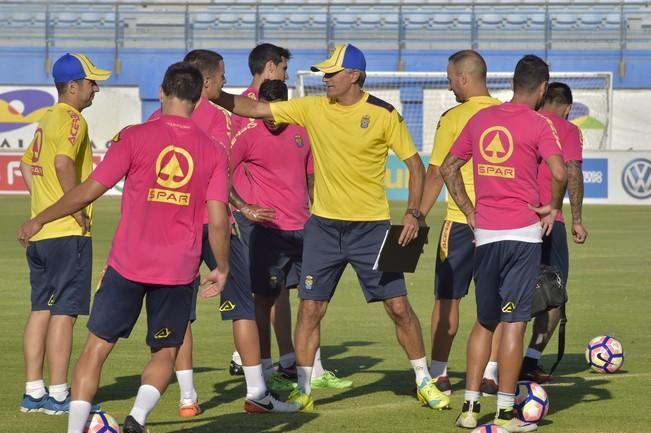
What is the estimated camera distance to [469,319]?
13570 mm

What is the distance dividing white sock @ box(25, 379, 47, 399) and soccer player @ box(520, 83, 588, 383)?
3.59 metres

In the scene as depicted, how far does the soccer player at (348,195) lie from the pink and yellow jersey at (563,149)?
1021 mm

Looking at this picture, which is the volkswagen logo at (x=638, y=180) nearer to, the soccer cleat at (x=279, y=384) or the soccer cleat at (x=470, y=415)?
the soccer cleat at (x=279, y=384)

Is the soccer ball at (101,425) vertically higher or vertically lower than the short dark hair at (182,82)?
lower

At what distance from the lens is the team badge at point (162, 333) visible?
6742 mm

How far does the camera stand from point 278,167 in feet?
31.6

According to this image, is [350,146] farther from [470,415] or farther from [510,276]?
[470,415]

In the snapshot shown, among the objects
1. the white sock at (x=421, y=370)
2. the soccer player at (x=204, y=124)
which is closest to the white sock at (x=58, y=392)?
the soccer player at (x=204, y=124)

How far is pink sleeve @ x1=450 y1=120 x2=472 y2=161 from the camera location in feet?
26.1

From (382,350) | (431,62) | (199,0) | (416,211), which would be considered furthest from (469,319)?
(199,0)

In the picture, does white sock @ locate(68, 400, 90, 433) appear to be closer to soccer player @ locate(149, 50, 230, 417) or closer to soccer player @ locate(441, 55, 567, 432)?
soccer player @ locate(149, 50, 230, 417)

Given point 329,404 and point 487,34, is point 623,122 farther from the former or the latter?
point 329,404

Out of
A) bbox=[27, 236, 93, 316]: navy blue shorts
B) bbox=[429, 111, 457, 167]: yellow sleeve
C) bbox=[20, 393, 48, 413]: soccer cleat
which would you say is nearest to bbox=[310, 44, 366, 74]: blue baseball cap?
bbox=[429, 111, 457, 167]: yellow sleeve

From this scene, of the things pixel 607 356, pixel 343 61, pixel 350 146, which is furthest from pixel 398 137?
pixel 607 356
